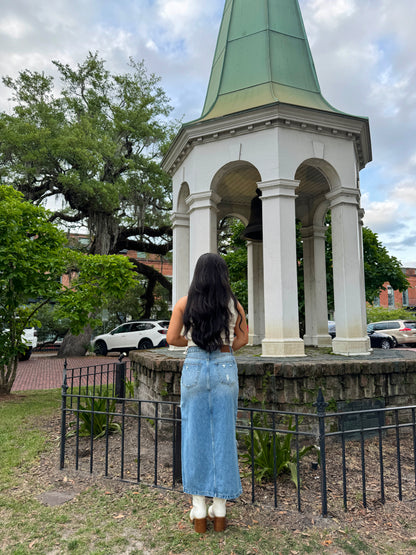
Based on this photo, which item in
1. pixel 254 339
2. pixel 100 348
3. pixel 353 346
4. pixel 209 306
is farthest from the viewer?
pixel 100 348

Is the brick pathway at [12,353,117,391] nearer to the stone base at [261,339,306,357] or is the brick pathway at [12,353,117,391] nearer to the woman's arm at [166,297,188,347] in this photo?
the stone base at [261,339,306,357]

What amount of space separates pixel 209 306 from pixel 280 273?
10.5ft

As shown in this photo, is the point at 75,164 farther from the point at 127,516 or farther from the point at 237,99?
the point at 127,516

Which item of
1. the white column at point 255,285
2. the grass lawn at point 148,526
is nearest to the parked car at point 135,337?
the white column at point 255,285

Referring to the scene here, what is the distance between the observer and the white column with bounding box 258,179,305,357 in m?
5.68

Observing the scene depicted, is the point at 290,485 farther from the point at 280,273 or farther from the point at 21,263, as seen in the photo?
the point at 21,263

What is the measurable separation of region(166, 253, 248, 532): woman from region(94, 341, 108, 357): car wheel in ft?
54.0

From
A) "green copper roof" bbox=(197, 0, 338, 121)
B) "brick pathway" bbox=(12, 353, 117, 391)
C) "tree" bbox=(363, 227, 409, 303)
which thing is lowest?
"brick pathway" bbox=(12, 353, 117, 391)

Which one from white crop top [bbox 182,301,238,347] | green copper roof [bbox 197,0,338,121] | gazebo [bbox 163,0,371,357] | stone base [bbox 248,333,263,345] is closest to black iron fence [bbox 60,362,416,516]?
white crop top [bbox 182,301,238,347]

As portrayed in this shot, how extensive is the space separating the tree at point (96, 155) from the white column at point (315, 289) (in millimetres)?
10737

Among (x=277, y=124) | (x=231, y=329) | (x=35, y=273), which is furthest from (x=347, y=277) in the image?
(x=35, y=273)

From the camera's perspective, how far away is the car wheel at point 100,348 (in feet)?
60.7

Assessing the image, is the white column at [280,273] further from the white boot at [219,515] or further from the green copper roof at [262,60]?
the white boot at [219,515]

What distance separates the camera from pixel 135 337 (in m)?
17.5
